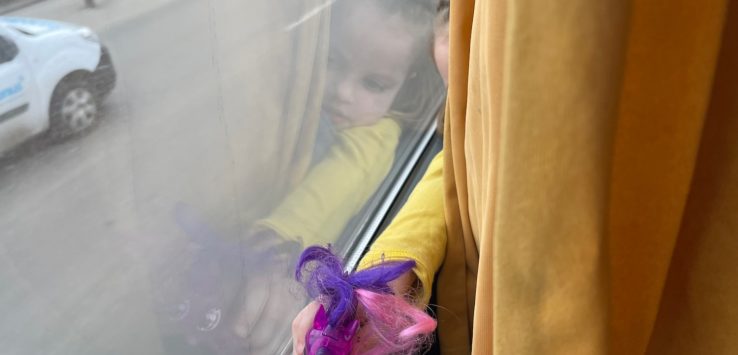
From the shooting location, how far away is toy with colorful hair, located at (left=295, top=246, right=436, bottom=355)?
539 mm

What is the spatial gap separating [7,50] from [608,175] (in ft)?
1.26

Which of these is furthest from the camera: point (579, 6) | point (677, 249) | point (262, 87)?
point (262, 87)

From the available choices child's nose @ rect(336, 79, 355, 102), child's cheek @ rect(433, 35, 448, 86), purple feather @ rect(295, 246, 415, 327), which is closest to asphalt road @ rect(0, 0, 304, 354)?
purple feather @ rect(295, 246, 415, 327)

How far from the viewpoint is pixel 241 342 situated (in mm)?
695

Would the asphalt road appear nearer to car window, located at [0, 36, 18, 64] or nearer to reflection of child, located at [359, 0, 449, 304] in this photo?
car window, located at [0, 36, 18, 64]

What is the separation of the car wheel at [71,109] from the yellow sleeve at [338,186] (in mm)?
305

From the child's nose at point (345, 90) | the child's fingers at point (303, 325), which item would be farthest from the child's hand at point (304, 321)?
the child's nose at point (345, 90)

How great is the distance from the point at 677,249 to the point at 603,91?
0.56ft

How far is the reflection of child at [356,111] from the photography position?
82 cm

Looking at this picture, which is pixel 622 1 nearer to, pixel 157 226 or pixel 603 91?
pixel 603 91

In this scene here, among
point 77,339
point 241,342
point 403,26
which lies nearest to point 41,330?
point 77,339

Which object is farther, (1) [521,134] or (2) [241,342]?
(2) [241,342]

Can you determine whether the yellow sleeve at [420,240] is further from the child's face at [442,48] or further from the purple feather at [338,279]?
the child's face at [442,48]

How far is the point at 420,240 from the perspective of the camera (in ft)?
2.11
